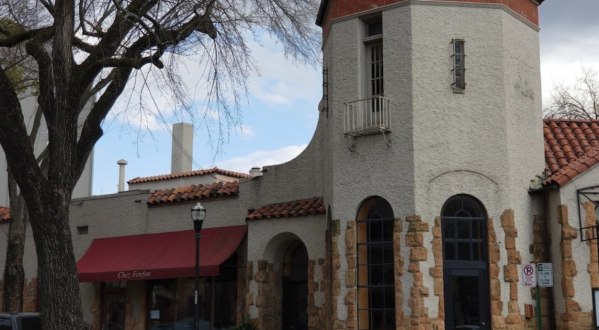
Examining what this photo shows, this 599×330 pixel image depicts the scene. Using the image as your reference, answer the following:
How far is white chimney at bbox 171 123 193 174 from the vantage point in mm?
31656

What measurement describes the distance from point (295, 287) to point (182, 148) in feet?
44.0

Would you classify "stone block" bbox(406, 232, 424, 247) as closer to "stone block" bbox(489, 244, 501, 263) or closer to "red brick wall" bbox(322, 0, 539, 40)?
"stone block" bbox(489, 244, 501, 263)

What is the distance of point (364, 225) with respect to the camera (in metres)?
17.1

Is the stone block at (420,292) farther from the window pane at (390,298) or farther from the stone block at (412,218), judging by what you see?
the stone block at (412,218)

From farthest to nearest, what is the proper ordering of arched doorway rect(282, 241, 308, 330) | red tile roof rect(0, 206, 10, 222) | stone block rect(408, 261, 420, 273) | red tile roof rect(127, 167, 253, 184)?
red tile roof rect(127, 167, 253, 184), red tile roof rect(0, 206, 10, 222), arched doorway rect(282, 241, 308, 330), stone block rect(408, 261, 420, 273)

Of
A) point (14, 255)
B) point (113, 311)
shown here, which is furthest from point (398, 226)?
point (113, 311)

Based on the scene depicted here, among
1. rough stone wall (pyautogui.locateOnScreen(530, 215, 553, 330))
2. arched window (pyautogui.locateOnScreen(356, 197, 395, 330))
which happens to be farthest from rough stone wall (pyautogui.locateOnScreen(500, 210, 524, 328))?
arched window (pyautogui.locateOnScreen(356, 197, 395, 330))

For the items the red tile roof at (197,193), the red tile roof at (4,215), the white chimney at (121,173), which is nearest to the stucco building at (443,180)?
the red tile roof at (197,193)

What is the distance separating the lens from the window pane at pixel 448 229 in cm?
1636

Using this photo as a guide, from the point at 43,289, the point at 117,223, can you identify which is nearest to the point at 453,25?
the point at 43,289

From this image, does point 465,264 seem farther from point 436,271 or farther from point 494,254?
point 436,271

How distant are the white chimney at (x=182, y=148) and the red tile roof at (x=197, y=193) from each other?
8.72 meters

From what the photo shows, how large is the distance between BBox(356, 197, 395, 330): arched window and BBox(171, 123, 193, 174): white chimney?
15.7 metres

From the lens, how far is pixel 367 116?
17188mm
